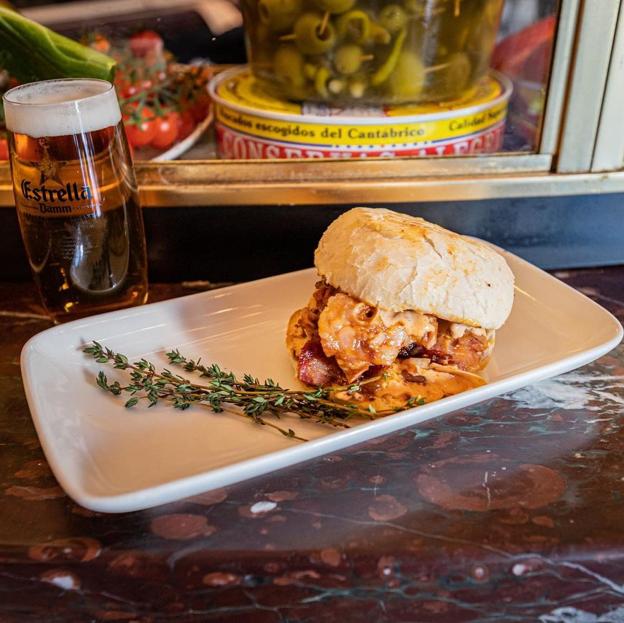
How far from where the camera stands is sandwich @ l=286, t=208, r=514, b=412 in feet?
2.62

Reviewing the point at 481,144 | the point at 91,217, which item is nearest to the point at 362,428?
the point at 91,217

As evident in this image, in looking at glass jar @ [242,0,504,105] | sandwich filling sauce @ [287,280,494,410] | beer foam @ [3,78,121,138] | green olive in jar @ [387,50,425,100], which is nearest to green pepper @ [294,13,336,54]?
glass jar @ [242,0,504,105]

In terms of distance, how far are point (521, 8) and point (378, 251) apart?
550mm

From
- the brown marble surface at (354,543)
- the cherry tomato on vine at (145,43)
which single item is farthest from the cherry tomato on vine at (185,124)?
the brown marble surface at (354,543)

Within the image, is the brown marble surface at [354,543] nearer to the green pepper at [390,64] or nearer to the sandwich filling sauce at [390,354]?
the sandwich filling sauce at [390,354]

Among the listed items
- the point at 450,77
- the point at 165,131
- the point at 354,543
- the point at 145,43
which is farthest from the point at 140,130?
the point at 354,543

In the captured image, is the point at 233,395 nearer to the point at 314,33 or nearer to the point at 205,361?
the point at 205,361

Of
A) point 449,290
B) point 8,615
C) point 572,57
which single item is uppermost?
point 572,57

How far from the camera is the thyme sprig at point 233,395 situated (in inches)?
31.3

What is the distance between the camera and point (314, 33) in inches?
40.1

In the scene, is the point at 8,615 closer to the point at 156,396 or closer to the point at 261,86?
the point at 156,396

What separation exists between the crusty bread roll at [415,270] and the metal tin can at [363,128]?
237 mm

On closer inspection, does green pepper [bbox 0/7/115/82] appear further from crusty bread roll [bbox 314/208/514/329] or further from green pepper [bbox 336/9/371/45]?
crusty bread roll [bbox 314/208/514/329]

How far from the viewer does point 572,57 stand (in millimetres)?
992
